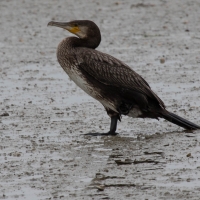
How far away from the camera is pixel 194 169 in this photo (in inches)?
299

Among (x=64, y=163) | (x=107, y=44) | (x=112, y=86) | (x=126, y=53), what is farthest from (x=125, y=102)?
(x=107, y=44)

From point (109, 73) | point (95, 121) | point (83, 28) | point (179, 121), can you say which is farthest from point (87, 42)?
point (179, 121)

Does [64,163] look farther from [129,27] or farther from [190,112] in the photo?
[129,27]

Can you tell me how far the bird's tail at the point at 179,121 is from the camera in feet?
31.4

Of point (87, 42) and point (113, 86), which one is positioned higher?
point (87, 42)

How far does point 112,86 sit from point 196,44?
268 inches

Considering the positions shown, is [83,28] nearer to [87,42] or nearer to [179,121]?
[87,42]

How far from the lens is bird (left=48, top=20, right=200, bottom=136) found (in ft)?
31.3

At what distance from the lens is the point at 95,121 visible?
10367 mm

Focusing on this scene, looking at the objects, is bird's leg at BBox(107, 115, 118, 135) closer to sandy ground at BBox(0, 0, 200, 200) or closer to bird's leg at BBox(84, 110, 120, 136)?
bird's leg at BBox(84, 110, 120, 136)

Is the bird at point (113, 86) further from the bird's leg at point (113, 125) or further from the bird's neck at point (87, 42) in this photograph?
the bird's neck at point (87, 42)

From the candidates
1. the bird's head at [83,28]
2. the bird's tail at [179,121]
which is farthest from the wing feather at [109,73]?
the bird's head at [83,28]

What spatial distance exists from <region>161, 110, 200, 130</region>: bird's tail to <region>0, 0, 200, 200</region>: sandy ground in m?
0.10

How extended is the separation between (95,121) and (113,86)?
0.95 meters
